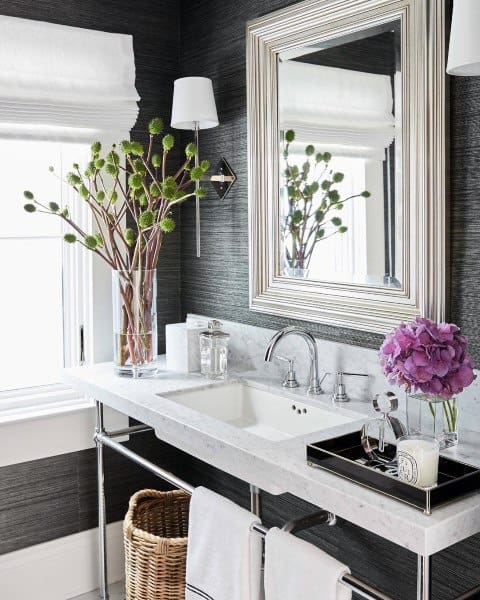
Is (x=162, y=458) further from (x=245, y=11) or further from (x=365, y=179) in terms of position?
(x=245, y=11)

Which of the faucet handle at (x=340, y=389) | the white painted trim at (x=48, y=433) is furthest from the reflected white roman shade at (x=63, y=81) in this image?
the faucet handle at (x=340, y=389)

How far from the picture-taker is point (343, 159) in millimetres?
2219

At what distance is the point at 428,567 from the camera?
4.70 feet

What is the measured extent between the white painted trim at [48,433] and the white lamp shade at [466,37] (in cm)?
192

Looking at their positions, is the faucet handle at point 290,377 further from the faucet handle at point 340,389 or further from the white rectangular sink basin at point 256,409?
the faucet handle at point 340,389

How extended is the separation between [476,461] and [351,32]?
1285 mm

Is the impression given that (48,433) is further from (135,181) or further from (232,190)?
(232,190)

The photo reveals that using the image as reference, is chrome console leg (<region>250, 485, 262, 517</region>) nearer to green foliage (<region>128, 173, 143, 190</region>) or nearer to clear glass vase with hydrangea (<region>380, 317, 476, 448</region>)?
clear glass vase with hydrangea (<region>380, 317, 476, 448</region>)

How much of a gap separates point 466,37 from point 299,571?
1.19m

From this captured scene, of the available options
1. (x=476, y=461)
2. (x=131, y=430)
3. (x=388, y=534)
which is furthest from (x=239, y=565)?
(x=131, y=430)

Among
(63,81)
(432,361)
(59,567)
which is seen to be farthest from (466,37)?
(59,567)

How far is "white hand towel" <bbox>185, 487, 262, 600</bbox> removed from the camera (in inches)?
69.1

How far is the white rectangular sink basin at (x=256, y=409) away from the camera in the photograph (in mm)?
2256

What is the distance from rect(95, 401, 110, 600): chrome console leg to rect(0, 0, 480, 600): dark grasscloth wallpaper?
139 mm
